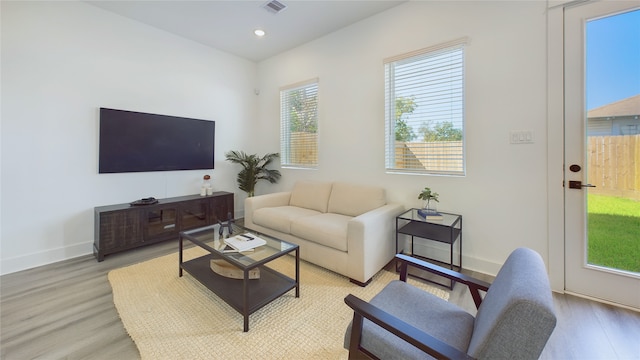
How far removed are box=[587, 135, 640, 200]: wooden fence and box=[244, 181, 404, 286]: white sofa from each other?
1.60 m

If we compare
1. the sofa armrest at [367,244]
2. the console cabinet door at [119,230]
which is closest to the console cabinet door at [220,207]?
the console cabinet door at [119,230]

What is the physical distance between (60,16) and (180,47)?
1.26 metres

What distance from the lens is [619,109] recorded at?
1.91 meters

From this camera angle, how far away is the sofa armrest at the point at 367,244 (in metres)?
2.22

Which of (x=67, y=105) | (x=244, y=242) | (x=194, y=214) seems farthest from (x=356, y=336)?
(x=67, y=105)

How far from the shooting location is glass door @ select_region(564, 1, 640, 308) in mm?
1886

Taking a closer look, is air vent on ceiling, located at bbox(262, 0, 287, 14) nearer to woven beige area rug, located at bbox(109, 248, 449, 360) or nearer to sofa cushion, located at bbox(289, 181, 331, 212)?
sofa cushion, located at bbox(289, 181, 331, 212)

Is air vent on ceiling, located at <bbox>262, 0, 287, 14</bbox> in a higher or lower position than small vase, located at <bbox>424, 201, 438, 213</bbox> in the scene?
higher

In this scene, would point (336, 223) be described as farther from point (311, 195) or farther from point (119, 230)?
point (119, 230)

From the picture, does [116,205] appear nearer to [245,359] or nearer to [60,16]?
[60,16]

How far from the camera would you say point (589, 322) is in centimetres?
175

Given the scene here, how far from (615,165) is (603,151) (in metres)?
0.13

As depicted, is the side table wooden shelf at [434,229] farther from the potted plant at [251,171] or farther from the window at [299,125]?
the potted plant at [251,171]

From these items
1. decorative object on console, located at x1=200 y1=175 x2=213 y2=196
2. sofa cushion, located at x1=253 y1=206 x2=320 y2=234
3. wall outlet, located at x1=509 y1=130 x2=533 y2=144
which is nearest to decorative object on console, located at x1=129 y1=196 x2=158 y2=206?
decorative object on console, located at x1=200 y1=175 x2=213 y2=196
